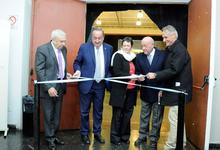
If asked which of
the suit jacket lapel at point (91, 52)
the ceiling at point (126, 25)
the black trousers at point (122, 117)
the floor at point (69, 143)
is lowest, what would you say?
the floor at point (69, 143)

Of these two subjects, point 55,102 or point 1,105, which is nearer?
point 55,102

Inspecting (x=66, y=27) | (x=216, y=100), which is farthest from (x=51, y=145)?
(x=216, y=100)

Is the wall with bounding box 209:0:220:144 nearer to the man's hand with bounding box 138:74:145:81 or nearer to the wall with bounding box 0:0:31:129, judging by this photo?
the man's hand with bounding box 138:74:145:81

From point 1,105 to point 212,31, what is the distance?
2.90 metres

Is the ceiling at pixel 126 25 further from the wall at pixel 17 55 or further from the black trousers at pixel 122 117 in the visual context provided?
the black trousers at pixel 122 117

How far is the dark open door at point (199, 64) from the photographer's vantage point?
3.30 meters

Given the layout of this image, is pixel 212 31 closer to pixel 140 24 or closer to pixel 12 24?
pixel 12 24

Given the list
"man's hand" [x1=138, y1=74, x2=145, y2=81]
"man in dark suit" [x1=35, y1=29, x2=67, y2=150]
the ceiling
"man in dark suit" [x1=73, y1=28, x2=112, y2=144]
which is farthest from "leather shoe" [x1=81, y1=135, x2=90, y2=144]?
the ceiling

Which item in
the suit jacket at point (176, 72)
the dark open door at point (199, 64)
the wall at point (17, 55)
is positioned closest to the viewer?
the suit jacket at point (176, 72)

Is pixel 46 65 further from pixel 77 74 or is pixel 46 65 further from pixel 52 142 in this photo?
pixel 52 142

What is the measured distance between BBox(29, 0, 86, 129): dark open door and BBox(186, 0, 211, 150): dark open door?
1646 millimetres

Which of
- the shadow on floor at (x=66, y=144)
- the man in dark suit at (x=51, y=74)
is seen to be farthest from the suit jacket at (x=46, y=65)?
the shadow on floor at (x=66, y=144)

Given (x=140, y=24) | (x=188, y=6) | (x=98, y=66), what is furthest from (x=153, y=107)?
(x=140, y=24)

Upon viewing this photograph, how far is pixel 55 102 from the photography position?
3.46 metres
